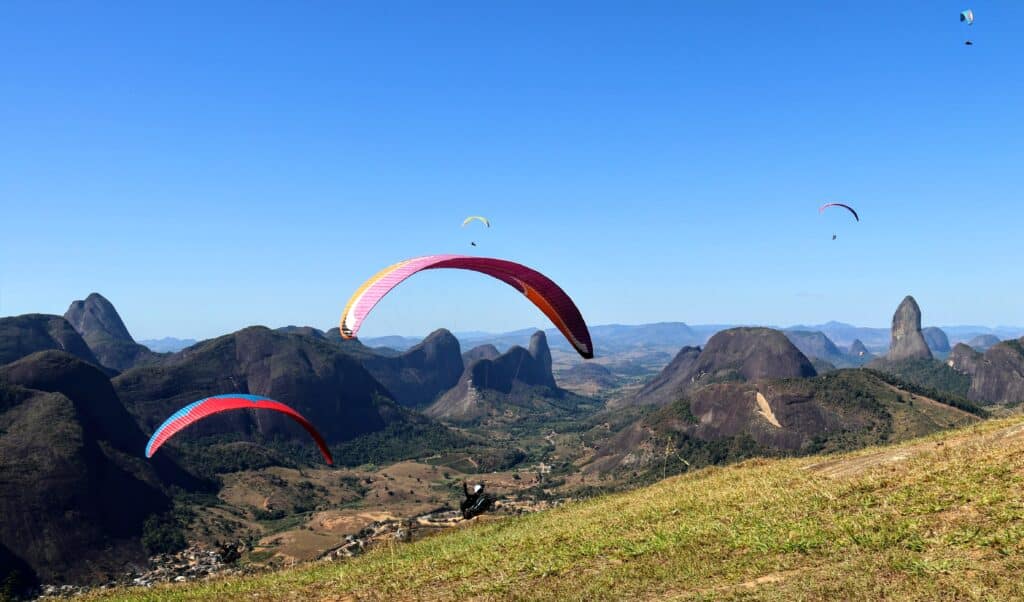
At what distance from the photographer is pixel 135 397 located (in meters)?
193

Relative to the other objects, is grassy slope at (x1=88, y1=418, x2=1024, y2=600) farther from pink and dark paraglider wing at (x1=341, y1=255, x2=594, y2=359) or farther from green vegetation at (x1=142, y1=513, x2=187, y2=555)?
green vegetation at (x1=142, y1=513, x2=187, y2=555)

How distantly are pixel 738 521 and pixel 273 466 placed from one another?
17238 centimetres

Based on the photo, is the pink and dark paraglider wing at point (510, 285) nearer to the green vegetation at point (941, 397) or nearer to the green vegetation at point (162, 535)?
the green vegetation at point (162, 535)

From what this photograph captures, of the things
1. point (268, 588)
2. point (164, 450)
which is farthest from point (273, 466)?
point (268, 588)

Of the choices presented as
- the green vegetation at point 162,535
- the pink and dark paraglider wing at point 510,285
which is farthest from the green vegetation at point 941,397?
the green vegetation at point 162,535

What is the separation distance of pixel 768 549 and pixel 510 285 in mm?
16367

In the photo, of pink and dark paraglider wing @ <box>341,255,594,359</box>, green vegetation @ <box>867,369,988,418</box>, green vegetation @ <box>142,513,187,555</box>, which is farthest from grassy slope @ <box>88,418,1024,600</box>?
green vegetation @ <box>867,369,988,418</box>

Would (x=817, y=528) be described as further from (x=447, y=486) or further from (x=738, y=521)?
(x=447, y=486)

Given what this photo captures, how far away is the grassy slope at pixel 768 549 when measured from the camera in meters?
11.9

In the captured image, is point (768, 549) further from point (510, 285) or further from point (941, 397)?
point (941, 397)

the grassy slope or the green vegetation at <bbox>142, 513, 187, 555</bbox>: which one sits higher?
the grassy slope

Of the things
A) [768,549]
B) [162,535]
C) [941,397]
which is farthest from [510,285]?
[941,397]

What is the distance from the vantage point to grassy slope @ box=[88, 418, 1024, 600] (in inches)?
467

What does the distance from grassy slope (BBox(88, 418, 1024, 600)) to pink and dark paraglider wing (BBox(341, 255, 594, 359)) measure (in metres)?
7.31
